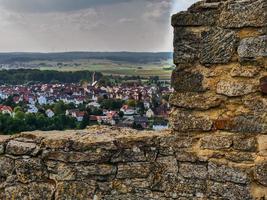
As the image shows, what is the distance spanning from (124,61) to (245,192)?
461 feet

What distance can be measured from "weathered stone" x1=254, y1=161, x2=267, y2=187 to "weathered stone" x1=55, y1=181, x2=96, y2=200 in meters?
1.09

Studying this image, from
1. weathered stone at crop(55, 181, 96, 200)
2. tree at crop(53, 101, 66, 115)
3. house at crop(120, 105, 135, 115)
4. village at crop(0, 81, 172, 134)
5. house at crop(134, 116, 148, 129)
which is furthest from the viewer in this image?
tree at crop(53, 101, 66, 115)

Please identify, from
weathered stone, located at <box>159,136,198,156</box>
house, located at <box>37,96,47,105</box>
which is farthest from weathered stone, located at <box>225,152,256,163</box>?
house, located at <box>37,96,47,105</box>

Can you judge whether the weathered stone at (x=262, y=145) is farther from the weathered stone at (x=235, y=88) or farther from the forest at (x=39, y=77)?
the forest at (x=39, y=77)

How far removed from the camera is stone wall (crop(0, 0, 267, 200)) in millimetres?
3068

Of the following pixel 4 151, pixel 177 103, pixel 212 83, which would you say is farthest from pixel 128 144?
pixel 4 151

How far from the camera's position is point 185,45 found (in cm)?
324

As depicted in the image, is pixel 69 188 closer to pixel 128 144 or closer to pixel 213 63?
pixel 128 144

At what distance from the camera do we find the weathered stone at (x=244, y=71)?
3.06 metres

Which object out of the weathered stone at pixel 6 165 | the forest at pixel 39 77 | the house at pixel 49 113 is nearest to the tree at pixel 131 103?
the house at pixel 49 113

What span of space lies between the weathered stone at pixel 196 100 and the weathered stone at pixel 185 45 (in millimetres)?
227

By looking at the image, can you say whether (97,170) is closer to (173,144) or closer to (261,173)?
(173,144)

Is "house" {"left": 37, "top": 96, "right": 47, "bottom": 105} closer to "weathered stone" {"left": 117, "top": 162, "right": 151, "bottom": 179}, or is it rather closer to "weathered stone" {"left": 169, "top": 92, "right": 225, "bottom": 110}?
"weathered stone" {"left": 117, "top": 162, "right": 151, "bottom": 179}

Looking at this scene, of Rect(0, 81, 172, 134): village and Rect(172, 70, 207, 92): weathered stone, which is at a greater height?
Rect(172, 70, 207, 92): weathered stone
